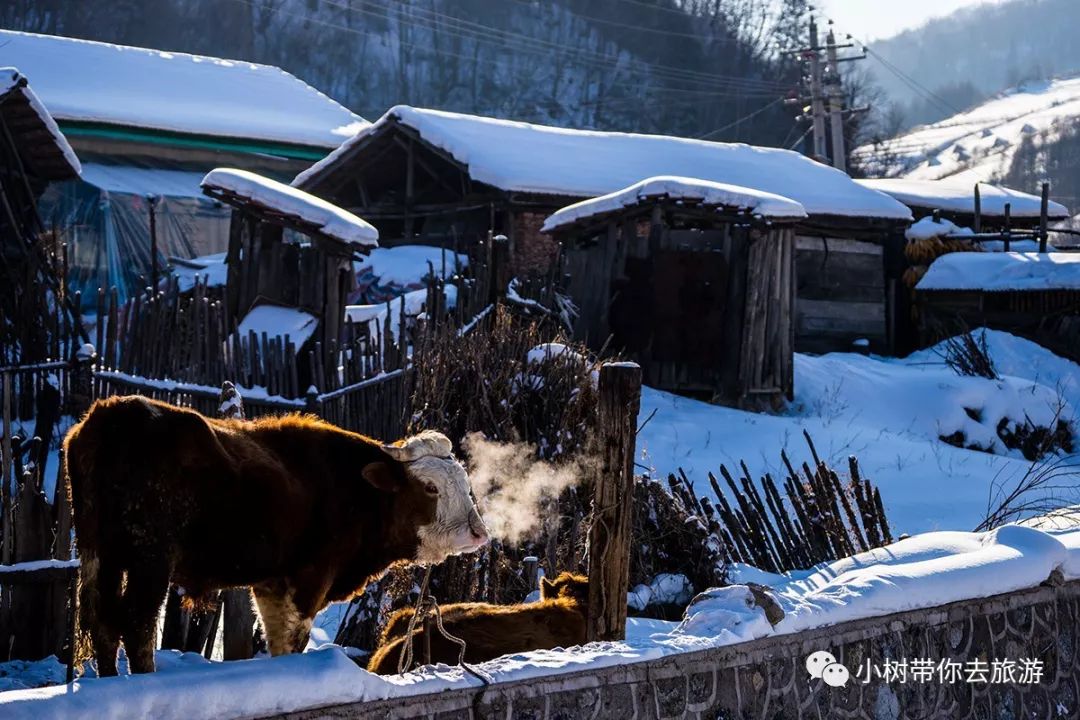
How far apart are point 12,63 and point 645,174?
1346cm

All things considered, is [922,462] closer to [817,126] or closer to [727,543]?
[727,543]

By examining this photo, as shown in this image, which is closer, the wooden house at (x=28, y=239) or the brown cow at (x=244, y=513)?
the brown cow at (x=244, y=513)

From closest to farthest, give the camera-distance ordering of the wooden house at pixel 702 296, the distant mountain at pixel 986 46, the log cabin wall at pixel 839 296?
the wooden house at pixel 702 296, the log cabin wall at pixel 839 296, the distant mountain at pixel 986 46

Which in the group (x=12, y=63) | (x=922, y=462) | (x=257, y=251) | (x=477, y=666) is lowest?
(x=922, y=462)

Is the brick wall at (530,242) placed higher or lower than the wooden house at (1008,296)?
higher

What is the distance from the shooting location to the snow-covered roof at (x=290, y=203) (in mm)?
12234

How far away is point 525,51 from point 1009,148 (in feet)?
171

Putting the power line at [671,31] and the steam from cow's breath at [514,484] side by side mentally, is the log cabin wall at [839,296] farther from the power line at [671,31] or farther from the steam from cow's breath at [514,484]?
the power line at [671,31]

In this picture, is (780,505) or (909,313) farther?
(909,313)

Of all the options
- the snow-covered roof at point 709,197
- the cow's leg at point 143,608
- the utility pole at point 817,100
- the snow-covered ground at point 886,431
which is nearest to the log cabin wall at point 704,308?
the snow-covered roof at point 709,197

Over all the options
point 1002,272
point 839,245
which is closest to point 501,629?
point 1002,272

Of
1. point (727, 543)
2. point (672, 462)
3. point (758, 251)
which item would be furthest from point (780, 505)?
point (758, 251)

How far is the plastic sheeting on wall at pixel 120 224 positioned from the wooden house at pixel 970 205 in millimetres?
13190

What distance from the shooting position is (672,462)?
12.4 meters
